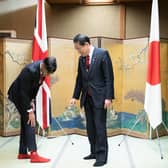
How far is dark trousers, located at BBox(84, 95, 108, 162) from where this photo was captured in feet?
10.6

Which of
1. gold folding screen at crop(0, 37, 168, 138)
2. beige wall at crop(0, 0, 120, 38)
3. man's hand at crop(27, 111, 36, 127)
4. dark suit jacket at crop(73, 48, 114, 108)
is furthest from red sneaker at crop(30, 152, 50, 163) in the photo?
beige wall at crop(0, 0, 120, 38)

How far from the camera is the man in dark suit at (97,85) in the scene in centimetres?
316

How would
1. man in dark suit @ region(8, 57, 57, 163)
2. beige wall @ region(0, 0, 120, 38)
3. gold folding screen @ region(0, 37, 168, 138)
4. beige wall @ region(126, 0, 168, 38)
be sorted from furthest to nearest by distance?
beige wall @ region(0, 0, 120, 38)
beige wall @ region(126, 0, 168, 38)
gold folding screen @ region(0, 37, 168, 138)
man in dark suit @ region(8, 57, 57, 163)

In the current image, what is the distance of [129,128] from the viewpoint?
475 centimetres

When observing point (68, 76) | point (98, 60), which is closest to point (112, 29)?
point (68, 76)

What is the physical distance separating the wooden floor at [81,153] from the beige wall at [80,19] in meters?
1.95

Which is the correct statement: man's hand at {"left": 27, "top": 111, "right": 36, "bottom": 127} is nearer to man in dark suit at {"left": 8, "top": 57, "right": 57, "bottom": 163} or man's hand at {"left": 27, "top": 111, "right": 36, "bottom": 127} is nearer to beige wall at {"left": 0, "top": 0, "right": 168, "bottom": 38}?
man in dark suit at {"left": 8, "top": 57, "right": 57, "bottom": 163}

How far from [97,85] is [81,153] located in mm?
978

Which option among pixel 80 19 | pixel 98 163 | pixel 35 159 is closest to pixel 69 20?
pixel 80 19

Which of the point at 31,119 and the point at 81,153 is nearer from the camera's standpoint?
the point at 31,119

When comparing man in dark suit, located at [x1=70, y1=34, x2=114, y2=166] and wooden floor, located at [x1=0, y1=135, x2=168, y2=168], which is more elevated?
man in dark suit, located at [x1=70, y1=34, x2=114, y2=166]

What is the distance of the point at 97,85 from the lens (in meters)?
3.23

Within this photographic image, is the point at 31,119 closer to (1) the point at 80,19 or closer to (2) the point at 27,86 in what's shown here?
(2) the point at 27,86

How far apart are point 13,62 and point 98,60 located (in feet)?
6.30
